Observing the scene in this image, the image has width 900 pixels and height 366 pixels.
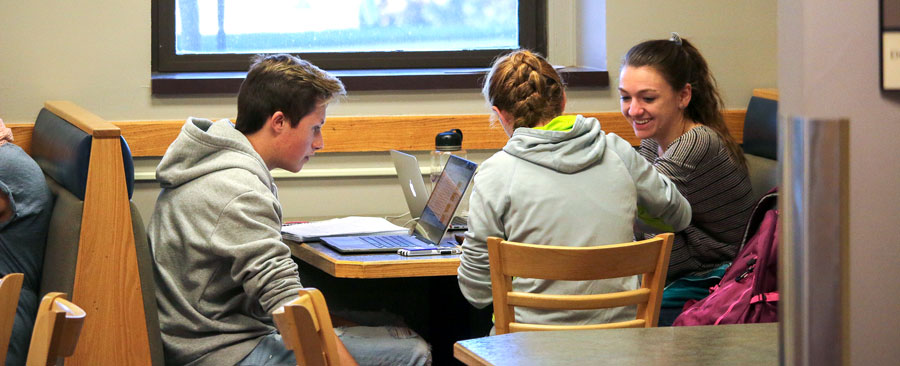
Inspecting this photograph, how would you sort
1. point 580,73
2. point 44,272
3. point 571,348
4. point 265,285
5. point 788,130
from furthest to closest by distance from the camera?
point 580,73
point 44,272
point 265,285
point 571,348
point 788,130

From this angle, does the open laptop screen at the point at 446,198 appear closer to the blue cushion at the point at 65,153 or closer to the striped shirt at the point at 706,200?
the striped shirt at the point at 706,200

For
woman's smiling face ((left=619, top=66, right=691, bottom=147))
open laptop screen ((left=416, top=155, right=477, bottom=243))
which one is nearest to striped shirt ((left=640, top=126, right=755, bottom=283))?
woman's smiling face ((left=619, top=66, right=691, bottom=147))

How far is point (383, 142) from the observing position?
3.44 meters

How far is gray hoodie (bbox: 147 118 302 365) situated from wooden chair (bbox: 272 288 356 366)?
700 mm

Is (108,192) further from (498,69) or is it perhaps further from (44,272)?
(498,69)

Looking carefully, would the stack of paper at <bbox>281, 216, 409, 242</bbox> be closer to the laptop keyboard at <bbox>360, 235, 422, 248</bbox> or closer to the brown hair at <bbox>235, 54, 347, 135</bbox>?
the laptop keyboard at <bbox>360, 235, 422, 248</bbox>

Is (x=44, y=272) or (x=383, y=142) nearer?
(x=44, y=272)

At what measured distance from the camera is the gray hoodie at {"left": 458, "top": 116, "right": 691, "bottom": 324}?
2.01 meters

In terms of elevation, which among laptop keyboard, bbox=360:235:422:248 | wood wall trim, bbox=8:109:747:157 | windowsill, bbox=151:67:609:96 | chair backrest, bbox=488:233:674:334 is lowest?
laptop keyboard, bbox=360:235:422:248

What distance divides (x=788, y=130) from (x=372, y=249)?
1.96 m

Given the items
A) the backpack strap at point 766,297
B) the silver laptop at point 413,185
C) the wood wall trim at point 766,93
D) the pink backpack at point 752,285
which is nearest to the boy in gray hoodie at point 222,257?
the silver laptop at point 413,185

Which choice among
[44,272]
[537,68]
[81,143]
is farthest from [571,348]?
[44,272]

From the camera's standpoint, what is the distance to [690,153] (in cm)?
255

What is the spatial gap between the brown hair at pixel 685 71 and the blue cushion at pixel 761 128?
619 millimetres
